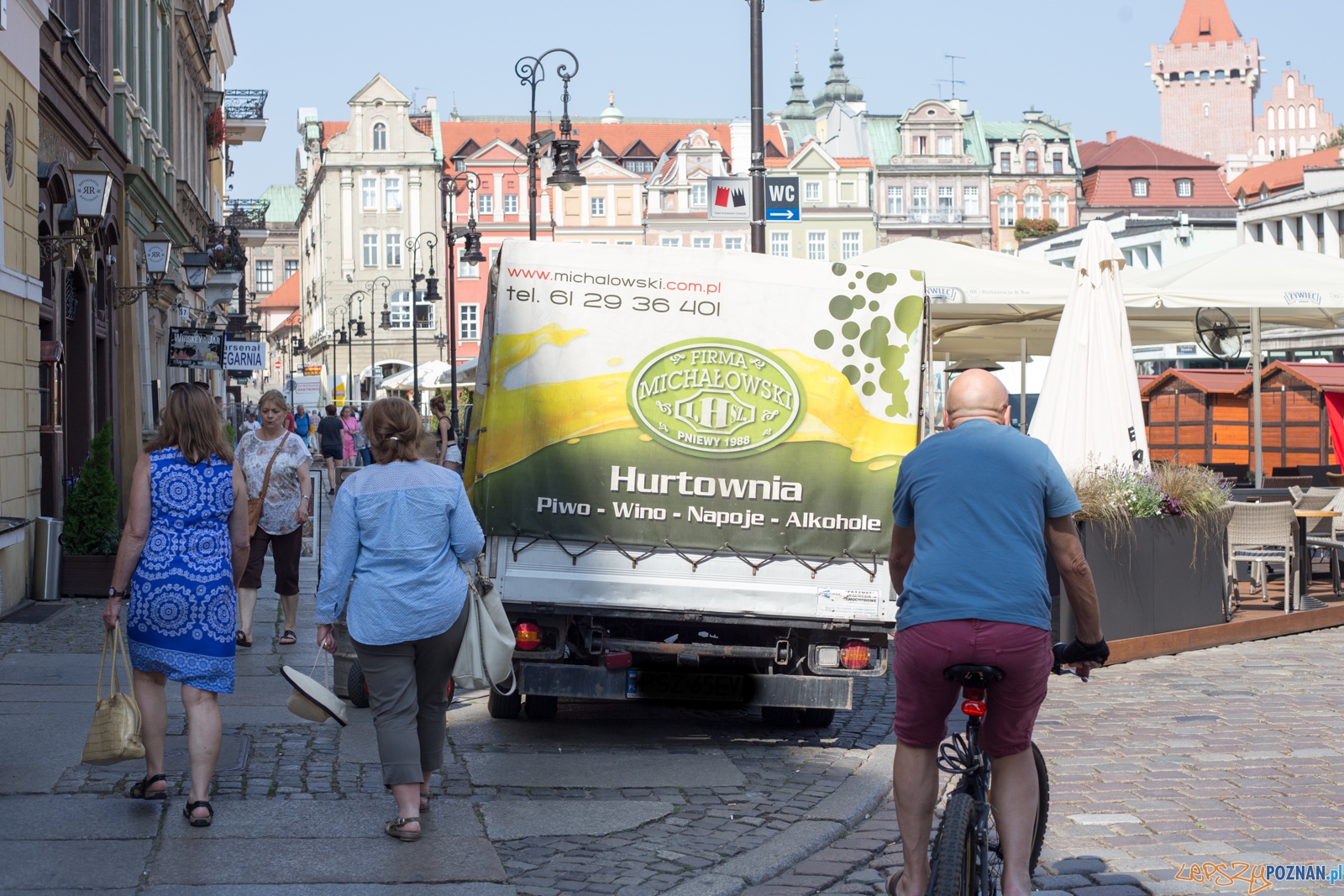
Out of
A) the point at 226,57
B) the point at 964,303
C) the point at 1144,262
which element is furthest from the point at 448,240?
the point at 1144,262

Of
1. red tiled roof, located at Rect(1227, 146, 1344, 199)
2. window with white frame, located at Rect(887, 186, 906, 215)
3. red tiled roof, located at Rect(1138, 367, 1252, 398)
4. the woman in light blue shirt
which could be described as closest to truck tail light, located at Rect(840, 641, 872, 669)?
the woman in light blue shirt

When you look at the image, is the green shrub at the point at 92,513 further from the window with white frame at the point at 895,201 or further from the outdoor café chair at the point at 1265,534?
the window with white frame at the point at 895,201

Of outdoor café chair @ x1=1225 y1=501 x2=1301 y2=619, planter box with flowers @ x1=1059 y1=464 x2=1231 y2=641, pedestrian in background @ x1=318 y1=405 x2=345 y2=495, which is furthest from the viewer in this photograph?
pedestrian in background @ x1=318 y1=405 x2=345 y2=495

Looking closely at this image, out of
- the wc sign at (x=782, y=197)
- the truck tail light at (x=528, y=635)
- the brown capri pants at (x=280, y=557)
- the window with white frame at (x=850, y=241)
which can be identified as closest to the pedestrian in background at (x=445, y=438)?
the wc sign at (x=782, y=197)

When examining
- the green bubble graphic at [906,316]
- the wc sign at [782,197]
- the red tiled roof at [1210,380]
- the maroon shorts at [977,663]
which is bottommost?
the maroon shorts at [977,663]

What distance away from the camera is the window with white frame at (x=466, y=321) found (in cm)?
8556

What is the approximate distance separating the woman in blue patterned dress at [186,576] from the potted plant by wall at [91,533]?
23.5 ft

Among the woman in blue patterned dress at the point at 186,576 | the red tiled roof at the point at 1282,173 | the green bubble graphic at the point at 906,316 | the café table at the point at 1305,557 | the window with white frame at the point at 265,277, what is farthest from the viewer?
the window with white frame at the point at 265,277

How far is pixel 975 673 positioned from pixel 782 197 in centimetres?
1223

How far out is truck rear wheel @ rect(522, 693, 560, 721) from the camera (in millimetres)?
8344

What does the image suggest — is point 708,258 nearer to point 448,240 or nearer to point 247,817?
point 247,817

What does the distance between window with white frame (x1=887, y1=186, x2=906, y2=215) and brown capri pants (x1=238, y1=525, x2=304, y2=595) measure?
80565 millimetres

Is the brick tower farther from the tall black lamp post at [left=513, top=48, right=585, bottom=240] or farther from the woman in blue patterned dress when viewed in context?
the woman in blue patterned dress

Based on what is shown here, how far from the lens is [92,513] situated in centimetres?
1277
